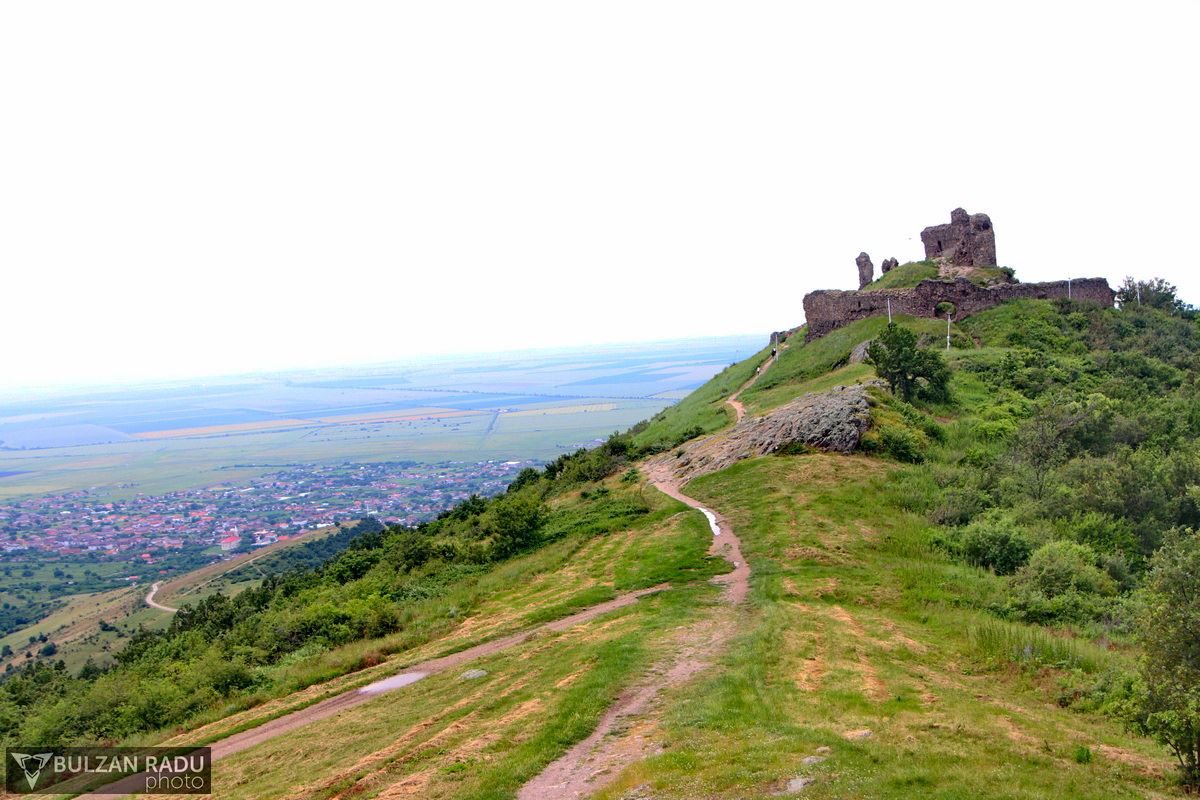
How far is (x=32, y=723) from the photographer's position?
756 inches

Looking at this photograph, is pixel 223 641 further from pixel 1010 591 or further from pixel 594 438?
pixel 594 438

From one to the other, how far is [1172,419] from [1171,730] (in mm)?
29151

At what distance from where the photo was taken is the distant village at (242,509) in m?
90.9

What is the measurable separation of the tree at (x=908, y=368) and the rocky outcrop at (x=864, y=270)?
1406 inches

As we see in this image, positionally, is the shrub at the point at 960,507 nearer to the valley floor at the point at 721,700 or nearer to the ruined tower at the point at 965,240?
the valley floor at the point at 721,700

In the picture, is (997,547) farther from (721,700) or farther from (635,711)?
(635,711)

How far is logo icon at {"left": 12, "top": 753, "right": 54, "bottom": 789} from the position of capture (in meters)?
15.6

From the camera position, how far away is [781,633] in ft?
53.8

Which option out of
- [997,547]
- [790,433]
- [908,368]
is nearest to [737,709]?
[997,547]

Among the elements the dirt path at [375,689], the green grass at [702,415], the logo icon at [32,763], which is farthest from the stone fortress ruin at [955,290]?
the logo icon at [32,763]

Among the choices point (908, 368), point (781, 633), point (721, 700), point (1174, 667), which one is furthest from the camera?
point (908, 368)

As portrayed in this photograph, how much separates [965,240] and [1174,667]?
55.1 meters

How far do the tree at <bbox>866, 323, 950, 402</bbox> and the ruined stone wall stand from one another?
16032mm

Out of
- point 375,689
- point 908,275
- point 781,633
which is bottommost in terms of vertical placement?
point 375,689
